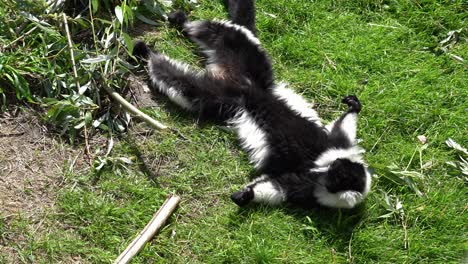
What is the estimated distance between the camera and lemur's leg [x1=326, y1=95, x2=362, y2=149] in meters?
4.60

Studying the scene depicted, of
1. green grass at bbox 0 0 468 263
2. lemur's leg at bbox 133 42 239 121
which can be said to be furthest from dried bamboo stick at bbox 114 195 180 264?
lemur's leg at bbox 133 42 239 121

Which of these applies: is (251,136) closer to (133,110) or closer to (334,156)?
(334,156)

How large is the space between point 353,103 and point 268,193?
1.14 meters

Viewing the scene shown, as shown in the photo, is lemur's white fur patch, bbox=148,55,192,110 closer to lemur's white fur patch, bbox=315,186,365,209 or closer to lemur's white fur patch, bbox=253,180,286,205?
lemur's white fur patch, bbox=253,180,286,205

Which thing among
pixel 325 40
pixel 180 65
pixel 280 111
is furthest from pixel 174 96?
pixel 325 40

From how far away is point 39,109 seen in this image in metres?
4.56

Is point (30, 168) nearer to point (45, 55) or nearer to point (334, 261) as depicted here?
point (45, 55)

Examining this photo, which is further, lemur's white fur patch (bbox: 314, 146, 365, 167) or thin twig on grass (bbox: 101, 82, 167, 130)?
thin twig on grass (bbox: 101, 82, 167, 130)


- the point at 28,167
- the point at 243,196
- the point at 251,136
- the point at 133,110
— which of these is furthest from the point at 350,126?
the point at 28,167

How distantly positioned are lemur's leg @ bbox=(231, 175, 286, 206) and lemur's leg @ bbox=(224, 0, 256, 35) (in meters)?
1.67

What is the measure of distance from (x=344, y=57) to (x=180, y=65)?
1551 mm

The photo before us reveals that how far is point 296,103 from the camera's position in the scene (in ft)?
16.1

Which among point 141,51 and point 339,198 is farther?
point 141,51

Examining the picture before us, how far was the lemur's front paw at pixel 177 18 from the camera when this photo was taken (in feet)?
17.5
